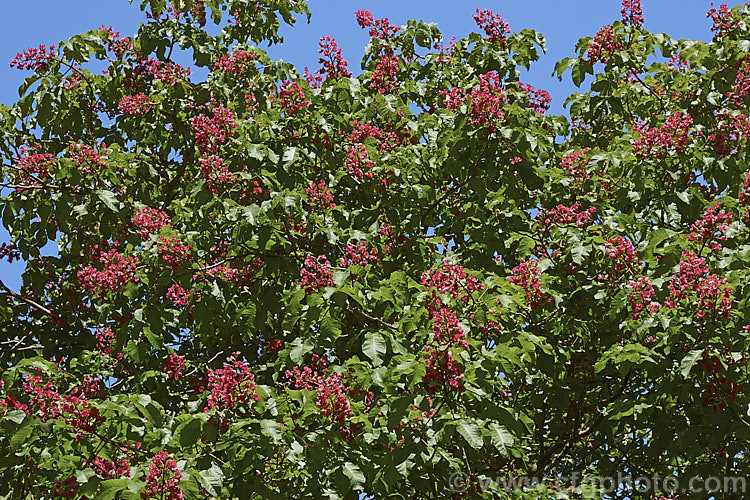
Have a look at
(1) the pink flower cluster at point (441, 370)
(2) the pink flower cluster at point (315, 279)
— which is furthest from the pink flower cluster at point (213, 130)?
(1) the pink flower cluster at point (441, 370)

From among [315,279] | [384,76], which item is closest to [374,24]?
[384,76]

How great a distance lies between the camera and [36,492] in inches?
262

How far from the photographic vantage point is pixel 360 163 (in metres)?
6.92

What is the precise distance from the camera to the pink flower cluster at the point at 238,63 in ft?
28.5

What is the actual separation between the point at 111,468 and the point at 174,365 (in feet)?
6.38

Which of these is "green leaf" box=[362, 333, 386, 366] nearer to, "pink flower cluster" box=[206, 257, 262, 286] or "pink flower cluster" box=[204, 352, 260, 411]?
"pink flower cluster" box=[204, 352, 260, 411]

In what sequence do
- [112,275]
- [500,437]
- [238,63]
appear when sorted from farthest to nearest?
[238,63] → [112,275] → [500,437]

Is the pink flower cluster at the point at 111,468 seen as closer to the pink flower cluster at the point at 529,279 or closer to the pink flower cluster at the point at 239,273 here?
the pink flower cluster at the point at 239,273

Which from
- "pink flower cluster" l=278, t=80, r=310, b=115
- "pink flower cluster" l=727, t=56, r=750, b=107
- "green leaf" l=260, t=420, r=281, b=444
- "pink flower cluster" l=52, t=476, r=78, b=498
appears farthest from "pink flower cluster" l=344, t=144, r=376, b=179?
"pink flower cluster" l=727, t=56, r=750, b=107

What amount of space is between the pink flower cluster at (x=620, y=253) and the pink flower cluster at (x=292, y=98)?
3076 mm

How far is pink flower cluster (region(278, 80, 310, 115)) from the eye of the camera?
24.3 ft

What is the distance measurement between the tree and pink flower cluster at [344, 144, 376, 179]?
0.03 meters

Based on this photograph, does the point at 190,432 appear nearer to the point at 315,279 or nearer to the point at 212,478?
the point at 212,478

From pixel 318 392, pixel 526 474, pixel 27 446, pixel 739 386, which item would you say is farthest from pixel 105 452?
pixel 739 386
